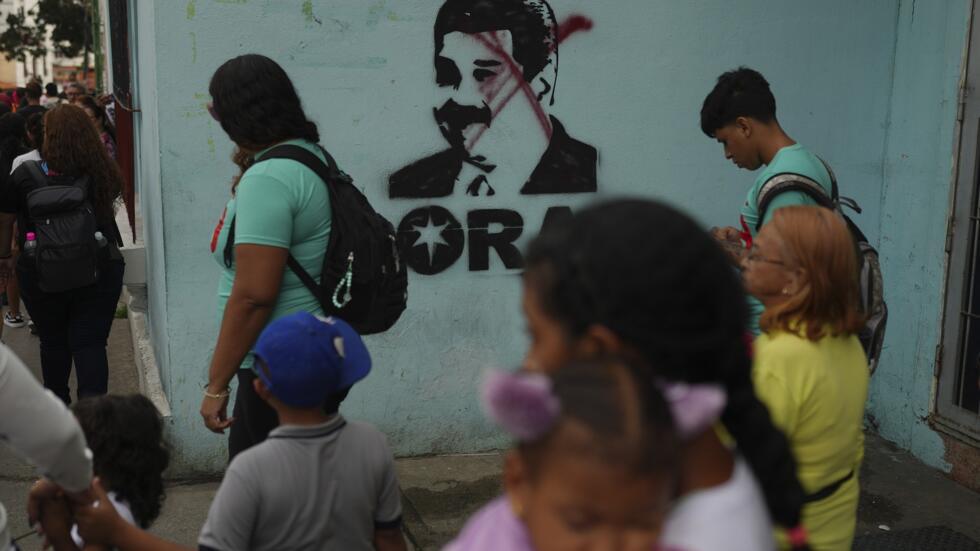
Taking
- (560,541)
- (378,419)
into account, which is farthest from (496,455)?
(560,541)

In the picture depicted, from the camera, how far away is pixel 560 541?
1.21 m

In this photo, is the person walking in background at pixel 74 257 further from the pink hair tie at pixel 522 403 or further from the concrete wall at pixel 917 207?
the pink hair tie at pixel 522 403

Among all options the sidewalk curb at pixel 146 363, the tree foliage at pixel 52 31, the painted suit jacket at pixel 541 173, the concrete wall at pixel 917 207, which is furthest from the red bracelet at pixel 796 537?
the tree foliage at pixel 52 31

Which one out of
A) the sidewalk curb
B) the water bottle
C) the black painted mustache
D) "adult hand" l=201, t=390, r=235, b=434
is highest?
the black painted mustache

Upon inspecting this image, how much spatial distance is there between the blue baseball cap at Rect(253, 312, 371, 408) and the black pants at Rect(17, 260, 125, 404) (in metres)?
3.15

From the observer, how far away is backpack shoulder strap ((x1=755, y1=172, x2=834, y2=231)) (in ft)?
10.9

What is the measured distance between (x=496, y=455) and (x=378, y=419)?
64 centimetres

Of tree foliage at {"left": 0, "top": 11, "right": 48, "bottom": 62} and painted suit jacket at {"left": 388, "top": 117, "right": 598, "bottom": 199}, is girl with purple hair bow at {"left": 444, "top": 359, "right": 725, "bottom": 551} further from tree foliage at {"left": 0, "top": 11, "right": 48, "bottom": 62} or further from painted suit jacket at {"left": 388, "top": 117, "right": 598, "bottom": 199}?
tree foliage at {"left": 0, "top": 11, "right": 48, "bottom": 62}

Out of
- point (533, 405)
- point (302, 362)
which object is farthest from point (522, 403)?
point (302, 362)

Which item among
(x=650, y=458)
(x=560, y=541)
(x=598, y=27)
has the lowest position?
(x=560, y=541)

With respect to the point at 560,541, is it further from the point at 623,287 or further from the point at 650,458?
the point at 623,287

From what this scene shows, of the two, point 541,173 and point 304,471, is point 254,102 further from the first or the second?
point 541,173

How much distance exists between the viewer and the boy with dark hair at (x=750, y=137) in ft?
11.4

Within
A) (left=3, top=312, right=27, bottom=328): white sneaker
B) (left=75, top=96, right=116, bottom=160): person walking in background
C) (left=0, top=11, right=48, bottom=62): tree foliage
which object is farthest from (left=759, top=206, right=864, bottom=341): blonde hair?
(left=0, top=11, right=48, bottom=62): tree foliage
